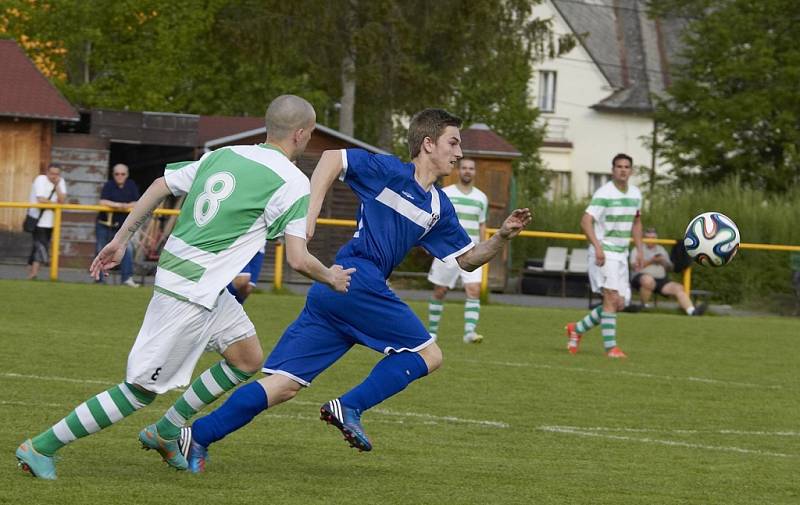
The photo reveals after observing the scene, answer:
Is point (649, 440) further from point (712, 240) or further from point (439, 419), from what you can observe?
point (712, 240)

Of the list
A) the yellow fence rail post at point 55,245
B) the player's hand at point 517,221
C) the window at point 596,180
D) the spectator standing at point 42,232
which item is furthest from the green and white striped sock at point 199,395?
the window at point 596,180

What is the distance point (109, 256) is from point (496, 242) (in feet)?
6.35

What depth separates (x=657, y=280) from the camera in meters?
24.5

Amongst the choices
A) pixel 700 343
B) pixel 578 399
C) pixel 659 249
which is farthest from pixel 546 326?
pixel 578 399

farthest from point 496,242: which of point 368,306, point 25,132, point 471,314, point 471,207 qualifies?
point 25,132

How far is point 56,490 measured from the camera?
6562 millimetres

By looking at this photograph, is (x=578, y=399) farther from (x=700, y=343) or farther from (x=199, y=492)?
(x=700, y=343)

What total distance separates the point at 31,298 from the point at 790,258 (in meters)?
14.5

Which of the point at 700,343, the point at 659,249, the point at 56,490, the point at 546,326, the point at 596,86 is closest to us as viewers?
the point at 56,490

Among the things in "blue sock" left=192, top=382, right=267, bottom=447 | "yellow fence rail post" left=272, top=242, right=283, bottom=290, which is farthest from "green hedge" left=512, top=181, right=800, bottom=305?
"blue sock" left=192, top=382, right=267, bottom=447

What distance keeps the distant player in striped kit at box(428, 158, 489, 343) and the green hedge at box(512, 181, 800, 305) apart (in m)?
11.7

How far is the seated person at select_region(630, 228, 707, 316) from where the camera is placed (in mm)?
23641

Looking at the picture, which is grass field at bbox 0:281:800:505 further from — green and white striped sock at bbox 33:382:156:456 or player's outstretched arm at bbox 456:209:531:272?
player's outstretched arm at bbox 456:209:531:272

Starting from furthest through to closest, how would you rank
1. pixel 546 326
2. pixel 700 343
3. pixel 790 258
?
1. pixel 790 258
2. pixel 546 326
3. pixel 700 343
